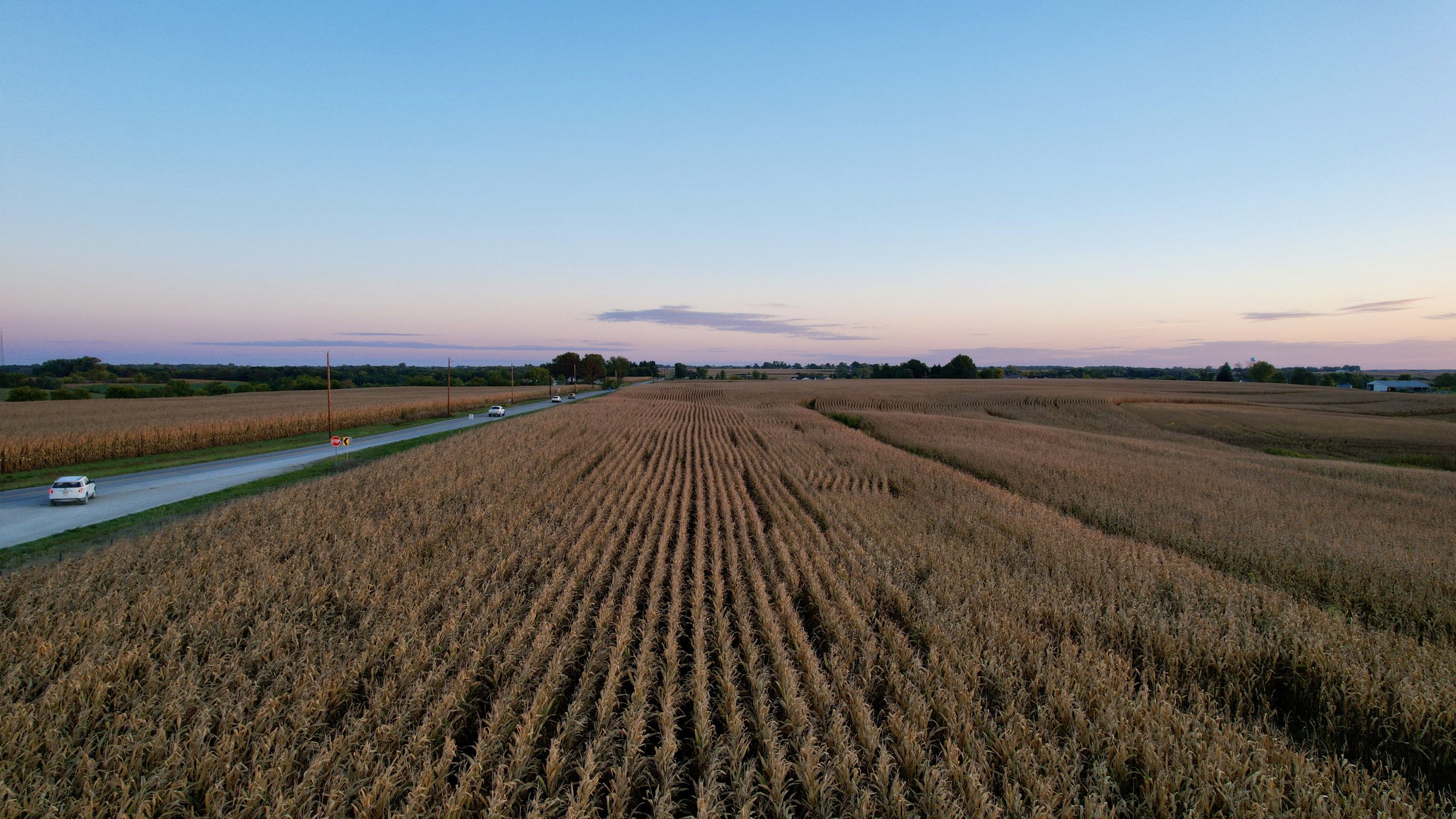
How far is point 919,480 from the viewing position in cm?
1605

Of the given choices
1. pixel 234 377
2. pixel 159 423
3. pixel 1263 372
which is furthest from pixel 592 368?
pixel 1263 372

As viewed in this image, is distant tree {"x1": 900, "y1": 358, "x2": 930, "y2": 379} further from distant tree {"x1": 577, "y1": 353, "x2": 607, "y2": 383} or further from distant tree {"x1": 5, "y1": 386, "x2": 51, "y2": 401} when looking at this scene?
distant tree {"x1": 5, "y1": 386, "x2": 51, "y2": 401}

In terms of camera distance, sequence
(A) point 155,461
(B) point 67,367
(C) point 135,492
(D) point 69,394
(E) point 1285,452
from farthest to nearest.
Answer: (B) point 67,367, (D) point 69,394, (E) point 1285,452, (A) point 155,461, (C) point 135,492

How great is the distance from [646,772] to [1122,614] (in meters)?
5.99

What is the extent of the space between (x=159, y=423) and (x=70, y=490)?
14.6m

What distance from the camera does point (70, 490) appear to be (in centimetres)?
1460

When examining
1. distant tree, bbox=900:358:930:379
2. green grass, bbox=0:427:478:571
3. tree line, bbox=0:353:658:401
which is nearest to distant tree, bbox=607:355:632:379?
tree line, bbox=0:353:658:401

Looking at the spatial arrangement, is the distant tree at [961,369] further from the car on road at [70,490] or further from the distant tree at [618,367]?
the car on road at [70,490]

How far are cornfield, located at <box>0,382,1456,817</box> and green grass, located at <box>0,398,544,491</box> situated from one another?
14977mm

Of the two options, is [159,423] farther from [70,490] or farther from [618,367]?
[618,367]

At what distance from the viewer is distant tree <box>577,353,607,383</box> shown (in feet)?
378

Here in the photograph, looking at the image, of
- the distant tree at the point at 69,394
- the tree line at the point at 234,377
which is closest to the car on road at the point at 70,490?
the tree line at the point at 234,377

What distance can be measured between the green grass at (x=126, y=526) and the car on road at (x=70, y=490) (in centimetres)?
234

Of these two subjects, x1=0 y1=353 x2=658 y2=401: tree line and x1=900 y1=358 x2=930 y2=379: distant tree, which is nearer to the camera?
x1=0 y1=353 x2=658 y2=401: tree line
